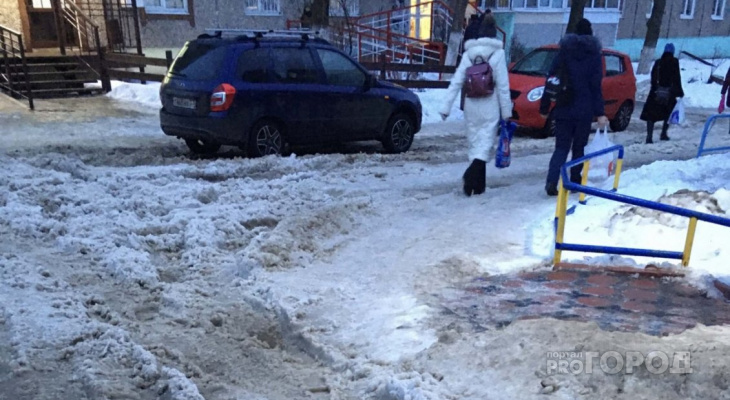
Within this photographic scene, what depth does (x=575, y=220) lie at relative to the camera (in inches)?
221

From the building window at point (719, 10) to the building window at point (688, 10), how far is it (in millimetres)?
1879

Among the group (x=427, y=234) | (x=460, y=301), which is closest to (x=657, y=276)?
(x=460, y=301)

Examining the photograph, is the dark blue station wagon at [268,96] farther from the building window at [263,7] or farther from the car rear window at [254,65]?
the building window at [263,7]

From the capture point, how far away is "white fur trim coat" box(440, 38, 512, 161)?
6438 millimetres

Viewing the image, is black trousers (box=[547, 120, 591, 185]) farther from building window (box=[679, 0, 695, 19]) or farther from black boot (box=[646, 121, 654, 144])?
building window (box=[679, 0, 695, 19])

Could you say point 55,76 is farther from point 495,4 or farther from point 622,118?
point 495,4

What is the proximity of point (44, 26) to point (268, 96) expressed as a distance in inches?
434

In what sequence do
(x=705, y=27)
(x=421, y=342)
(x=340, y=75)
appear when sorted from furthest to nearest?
1. (x=705, y=27)
2. (x=340, y=75)
3. (x=421, y=342)

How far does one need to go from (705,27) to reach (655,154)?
26.1 meters

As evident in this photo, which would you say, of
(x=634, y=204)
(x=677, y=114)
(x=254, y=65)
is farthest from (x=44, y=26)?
(x=634, y=204)

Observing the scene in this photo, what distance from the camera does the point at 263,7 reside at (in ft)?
64.9

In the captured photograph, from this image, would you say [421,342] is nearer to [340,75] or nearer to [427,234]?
[427,234]

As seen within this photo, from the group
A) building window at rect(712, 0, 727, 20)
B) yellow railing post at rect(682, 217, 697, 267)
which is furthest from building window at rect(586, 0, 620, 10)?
yellow railing post at rect(682, 217, 697, 267)

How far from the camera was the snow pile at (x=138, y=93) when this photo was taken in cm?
1398
